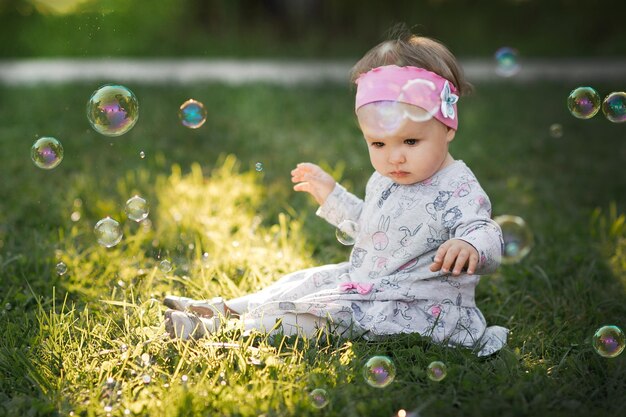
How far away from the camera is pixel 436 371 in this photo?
2.27 meters

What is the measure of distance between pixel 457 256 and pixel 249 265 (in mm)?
1116

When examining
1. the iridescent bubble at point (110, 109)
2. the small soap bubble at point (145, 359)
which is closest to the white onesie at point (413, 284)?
the small soap bubble at point (145, 359)

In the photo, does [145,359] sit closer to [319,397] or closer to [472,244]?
[319,397]

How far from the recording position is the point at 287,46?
960cm

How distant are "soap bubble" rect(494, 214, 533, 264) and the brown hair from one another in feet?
3.25

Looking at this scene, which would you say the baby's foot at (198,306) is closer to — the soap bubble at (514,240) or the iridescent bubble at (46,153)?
the iridescent bubble at (46,153)

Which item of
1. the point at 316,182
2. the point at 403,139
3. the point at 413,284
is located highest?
the point at 403,139

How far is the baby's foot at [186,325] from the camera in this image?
2488 mm

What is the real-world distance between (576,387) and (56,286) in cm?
192

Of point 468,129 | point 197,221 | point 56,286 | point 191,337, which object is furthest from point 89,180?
point 468,129

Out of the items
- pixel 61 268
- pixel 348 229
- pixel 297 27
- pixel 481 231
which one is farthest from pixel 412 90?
pixel 297 27

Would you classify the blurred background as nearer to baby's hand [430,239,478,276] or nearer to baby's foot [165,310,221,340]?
baby's foot [165,310,221,340]

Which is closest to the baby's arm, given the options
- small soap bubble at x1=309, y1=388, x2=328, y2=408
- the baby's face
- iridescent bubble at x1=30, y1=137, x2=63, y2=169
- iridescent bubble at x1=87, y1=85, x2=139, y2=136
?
the baby's face

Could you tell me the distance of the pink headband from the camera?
2.39m
